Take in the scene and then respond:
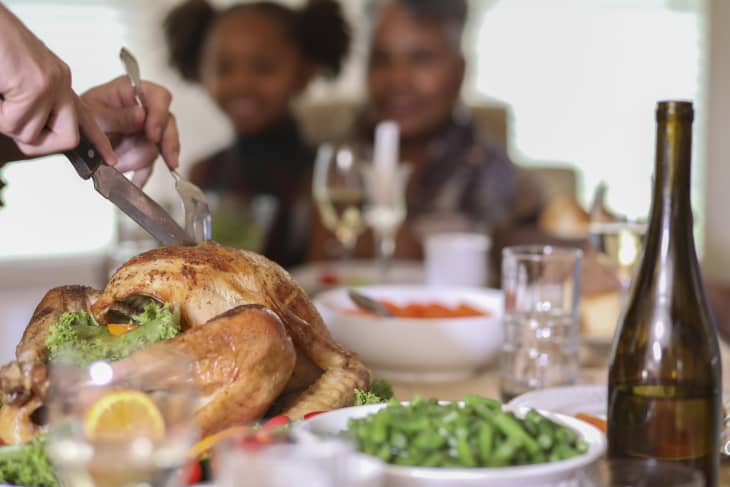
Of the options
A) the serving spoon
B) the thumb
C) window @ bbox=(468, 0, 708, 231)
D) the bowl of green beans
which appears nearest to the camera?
the bowl of green beans

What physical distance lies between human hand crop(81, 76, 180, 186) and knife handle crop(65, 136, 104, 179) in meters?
0.19

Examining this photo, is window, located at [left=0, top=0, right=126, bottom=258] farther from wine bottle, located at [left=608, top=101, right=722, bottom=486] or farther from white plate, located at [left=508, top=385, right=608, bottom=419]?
wine bottle, located at [left=608, top=101, right=722, bottom=486]

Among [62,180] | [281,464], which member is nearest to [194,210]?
[281,464]

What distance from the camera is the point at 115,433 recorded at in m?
0.63

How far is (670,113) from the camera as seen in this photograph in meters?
0.83

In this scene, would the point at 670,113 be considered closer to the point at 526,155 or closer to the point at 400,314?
the point at 400,314

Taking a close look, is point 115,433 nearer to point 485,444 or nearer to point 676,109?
point 485,444

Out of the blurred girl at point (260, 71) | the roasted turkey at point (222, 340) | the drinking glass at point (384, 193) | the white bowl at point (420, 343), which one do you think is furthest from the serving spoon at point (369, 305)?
the blurred girl at point (260, 71)

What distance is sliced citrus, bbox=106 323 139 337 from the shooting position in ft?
3.39

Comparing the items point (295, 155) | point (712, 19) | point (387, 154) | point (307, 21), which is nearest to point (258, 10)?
point (307, 21)

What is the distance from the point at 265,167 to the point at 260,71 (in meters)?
0.45

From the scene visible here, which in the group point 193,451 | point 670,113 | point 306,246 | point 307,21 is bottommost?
point 306,246

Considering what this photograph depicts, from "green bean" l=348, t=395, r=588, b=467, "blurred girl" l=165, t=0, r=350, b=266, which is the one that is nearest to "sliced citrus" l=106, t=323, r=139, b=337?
"green bean" l=348, t=395, r=588, b=467

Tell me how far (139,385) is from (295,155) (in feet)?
12.7
